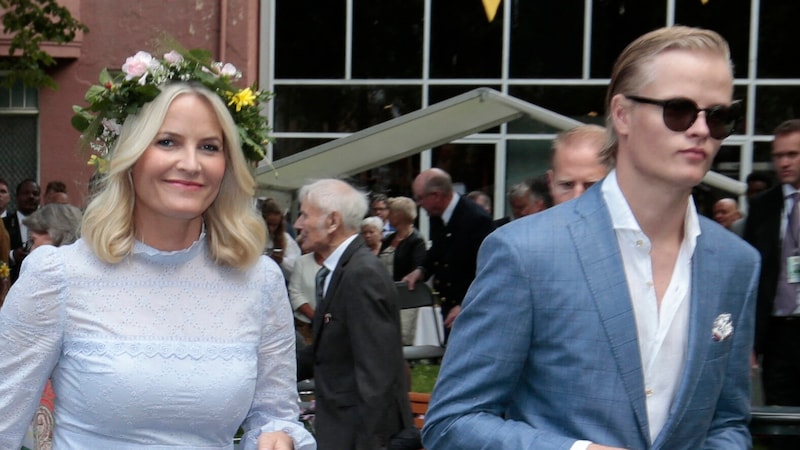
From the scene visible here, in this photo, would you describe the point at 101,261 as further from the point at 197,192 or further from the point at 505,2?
the point at 505,2

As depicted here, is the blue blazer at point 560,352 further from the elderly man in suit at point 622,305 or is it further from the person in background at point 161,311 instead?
the person in background at point 161,311

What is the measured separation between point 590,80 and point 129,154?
13710 millimetres

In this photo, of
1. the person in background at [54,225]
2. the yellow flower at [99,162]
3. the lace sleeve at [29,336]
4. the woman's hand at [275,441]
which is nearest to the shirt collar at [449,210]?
the person in background at [54,225]

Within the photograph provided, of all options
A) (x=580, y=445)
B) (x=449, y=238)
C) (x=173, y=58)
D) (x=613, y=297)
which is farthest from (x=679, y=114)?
(x=449, y=238)

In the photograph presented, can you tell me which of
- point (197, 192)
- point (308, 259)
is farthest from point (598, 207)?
point (308, 259)

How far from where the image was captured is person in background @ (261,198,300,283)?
11.1 metres

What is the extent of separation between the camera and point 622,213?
7.96ft

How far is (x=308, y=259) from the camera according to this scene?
31.4 feet

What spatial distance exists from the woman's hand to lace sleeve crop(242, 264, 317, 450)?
0.03m

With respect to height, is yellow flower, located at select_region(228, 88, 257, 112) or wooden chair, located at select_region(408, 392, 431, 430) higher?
yellow flower, located at select_region(228, 88, 257, 112)

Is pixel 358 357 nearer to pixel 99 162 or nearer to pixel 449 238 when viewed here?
pixel 99 162

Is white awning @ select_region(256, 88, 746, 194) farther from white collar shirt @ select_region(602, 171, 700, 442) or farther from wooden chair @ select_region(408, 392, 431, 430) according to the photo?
white collar shirt @ select_region(602, 171, 700, 442)

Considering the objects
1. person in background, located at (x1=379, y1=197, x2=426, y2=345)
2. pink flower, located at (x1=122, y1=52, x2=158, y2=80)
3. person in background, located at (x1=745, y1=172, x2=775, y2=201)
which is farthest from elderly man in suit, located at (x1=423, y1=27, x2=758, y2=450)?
person in background, located at (x1=745, y1=172, x2=775, y2=201)

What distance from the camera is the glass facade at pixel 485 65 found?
623 inches
